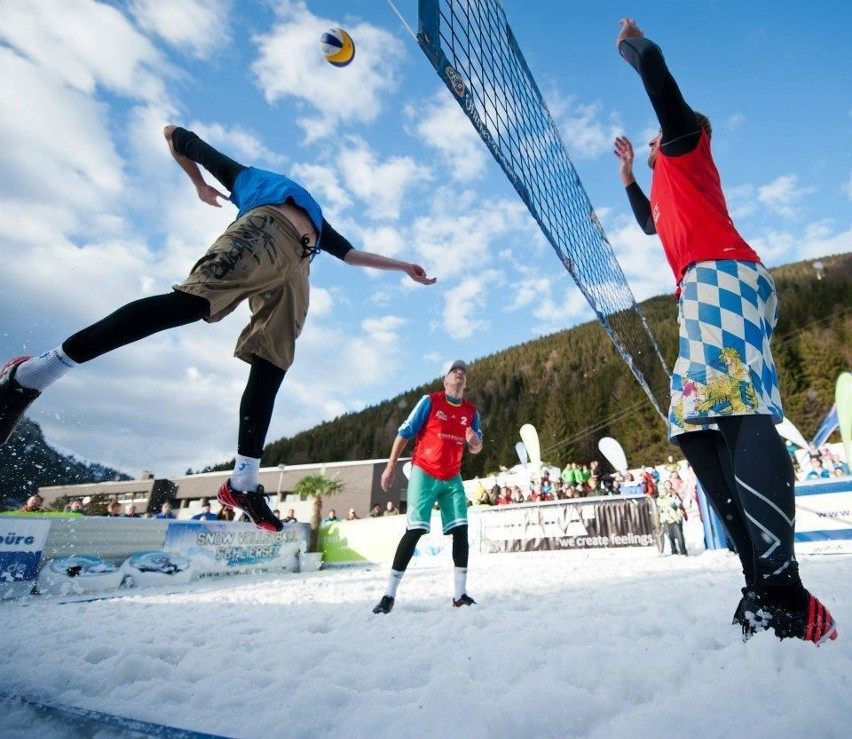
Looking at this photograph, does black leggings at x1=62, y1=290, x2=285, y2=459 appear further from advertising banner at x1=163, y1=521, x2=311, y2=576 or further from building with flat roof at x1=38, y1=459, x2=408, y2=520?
building with flat roof at x1=38, y1=459, x2=408, y2=520

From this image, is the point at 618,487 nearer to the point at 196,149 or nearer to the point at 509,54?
the point at 509,54

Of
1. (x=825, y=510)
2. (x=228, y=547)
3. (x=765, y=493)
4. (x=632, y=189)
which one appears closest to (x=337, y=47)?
(x=632, y=189)

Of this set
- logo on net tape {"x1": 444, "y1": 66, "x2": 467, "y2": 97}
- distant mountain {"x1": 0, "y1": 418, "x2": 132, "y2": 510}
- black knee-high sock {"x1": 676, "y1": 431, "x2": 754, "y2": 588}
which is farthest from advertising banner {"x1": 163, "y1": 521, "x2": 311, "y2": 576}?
black knee-high sock {"x1": 676, "y1": 431, "x2": 754, "y2": 588}

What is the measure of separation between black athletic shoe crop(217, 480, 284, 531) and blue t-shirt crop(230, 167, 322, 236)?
1.18 metres

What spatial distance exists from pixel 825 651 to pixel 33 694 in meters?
2.00

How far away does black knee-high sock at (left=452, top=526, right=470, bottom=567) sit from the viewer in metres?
3.43

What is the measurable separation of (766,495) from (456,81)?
9.14ft

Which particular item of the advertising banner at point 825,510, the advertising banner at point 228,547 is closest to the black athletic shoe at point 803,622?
the advertising banner at point 825,510

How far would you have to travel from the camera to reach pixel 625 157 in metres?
2.58

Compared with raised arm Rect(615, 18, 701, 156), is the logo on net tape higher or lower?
higher

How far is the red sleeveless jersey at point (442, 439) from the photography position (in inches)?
145

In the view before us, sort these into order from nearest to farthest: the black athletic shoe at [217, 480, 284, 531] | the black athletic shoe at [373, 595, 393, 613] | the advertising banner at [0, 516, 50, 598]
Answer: the black athletic shoe at [217, 480, 284, 531] → the black athletic shoe at [373, 595, 393, 613] → the advertising banner at [0, 516, 50, 598]

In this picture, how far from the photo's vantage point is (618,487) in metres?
13.3

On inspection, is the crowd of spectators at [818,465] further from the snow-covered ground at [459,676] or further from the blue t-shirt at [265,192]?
the blue t-shirt at [265,192]
